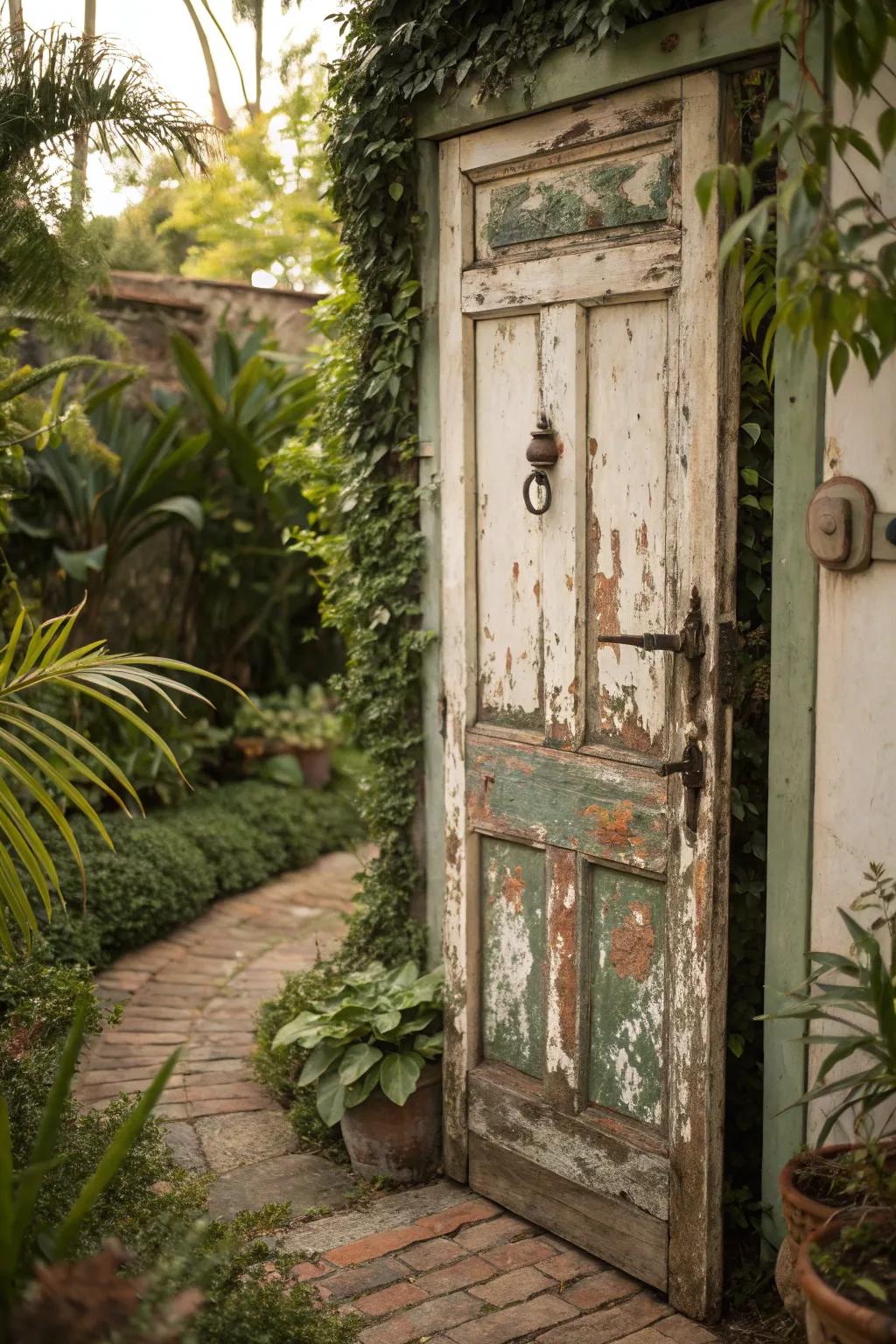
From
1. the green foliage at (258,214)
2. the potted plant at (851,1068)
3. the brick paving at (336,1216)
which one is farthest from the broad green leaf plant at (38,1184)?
the green foliage at (258,214)

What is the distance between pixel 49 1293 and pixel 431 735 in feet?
7.44

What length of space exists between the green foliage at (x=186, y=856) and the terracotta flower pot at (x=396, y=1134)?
4.26 feet

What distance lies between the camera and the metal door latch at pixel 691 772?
2877 millimetres

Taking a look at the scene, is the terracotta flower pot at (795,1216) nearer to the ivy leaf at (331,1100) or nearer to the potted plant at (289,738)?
the ivy leaf at (331,1100)

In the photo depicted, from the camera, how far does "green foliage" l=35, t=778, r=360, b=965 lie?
16.6 feet

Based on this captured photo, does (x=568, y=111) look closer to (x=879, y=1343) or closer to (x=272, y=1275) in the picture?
(x=879, y=1343)

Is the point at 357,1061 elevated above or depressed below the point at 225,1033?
above

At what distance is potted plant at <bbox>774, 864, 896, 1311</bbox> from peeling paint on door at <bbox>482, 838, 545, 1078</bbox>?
2.57 feet

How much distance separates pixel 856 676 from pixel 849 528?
1.02 feet

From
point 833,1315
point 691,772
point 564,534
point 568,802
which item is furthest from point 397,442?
point 833,1315

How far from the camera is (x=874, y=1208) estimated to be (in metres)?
2.26

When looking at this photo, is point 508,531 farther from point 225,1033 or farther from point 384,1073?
point 225,1033

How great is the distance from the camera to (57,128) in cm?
388

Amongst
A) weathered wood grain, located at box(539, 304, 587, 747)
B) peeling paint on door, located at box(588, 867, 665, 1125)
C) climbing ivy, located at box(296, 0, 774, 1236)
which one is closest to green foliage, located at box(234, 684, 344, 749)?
climbing ivy, located at box(296, 0, 774, 1236)
